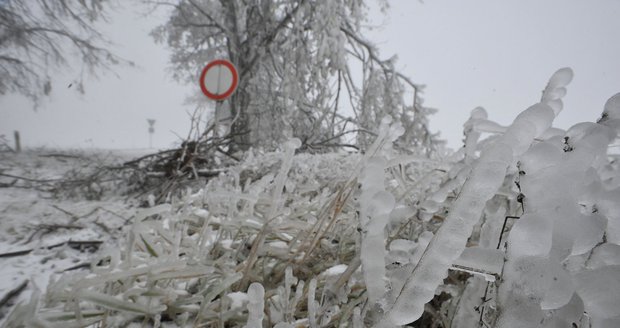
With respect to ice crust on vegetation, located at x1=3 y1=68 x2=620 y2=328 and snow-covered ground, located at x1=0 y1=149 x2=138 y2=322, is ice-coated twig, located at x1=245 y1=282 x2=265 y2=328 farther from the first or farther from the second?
snow-covered ground, located at x1=0 y1=149 x2=138 y2=322

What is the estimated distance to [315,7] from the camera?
5.00 metres

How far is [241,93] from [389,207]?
579 centimetres

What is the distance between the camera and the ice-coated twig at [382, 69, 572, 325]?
0.23 metres

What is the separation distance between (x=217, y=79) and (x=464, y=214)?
13.5ft

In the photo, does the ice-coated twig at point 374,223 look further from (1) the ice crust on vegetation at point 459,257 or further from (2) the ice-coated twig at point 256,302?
(2) the ice-coated twig at point 256,302

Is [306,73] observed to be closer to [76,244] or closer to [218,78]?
[218,78]

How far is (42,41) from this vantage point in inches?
247

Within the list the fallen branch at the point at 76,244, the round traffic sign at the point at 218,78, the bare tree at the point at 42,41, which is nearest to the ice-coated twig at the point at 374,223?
the fallen branch at the point at 76,244

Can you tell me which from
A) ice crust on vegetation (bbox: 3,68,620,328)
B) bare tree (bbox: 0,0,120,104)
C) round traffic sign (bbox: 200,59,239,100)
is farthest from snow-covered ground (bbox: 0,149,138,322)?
bare tree (bbox: 0,0,120,104)

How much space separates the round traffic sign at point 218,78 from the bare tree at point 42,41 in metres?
3.50

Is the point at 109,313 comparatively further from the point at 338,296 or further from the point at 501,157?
the point at 501,157

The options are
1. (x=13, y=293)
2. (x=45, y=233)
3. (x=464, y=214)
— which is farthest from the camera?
(x=45, y=233)

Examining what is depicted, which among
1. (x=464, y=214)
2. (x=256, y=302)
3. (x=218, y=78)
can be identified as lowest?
(x=256, y=302)

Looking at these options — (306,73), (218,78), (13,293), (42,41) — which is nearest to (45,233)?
(13,293)
